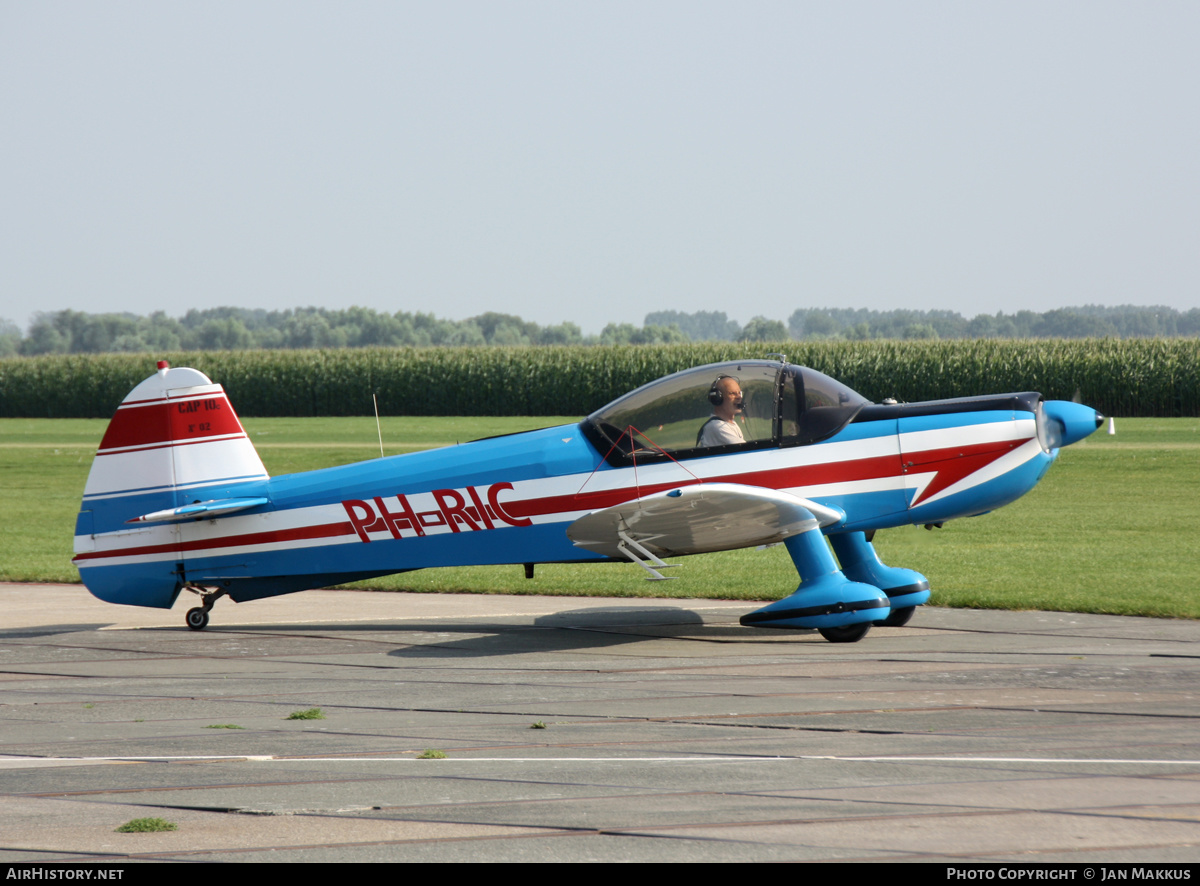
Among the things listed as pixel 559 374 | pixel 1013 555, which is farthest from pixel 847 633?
pixel 559 374

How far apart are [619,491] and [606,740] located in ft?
10.8

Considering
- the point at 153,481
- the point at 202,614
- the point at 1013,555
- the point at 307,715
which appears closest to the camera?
the point at 307,715

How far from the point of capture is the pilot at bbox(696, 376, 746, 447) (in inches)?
366

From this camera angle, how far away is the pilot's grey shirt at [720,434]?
9289 millimetres

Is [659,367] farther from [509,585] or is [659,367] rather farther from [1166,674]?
[1166,674]

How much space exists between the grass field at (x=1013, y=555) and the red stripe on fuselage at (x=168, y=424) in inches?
134

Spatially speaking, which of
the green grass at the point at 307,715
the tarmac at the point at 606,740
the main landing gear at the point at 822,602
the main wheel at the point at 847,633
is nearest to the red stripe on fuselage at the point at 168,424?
the tarmac at the point at 606,740

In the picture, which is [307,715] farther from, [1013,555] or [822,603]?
[1013,555]

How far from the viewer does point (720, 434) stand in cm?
931

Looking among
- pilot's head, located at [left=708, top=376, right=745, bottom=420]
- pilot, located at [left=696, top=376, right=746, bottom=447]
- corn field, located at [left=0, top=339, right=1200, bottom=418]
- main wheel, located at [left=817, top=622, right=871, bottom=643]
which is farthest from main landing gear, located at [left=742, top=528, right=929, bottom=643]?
corn field, located at [left=0, top=339, right=1200, bottom=418]

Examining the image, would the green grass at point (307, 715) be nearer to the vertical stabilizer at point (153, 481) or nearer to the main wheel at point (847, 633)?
the vertical stabilizer at point (153, 481)

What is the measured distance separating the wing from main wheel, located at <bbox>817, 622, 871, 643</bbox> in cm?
81

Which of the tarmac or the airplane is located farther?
the airplane

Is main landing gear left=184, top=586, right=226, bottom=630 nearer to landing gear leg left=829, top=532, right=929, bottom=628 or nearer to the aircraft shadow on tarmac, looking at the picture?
the aircraft shadow on tarmac
